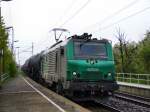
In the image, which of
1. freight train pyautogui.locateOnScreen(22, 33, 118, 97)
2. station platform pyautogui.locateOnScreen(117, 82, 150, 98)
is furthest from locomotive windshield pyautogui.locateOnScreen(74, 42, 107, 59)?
station platform pyautogui.locateOnScreen(117, 82, 150, 98)

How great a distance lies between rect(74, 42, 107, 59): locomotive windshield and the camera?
2025 cm

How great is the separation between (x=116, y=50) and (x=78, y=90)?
237 feet

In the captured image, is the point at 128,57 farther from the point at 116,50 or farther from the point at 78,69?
the point at 78,69

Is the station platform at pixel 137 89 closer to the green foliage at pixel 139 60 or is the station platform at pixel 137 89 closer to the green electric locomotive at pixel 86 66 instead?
the green electric locomotive at pixel 86 66

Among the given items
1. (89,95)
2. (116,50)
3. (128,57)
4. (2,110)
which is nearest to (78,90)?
(89,95)

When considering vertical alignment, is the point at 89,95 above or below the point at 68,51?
below

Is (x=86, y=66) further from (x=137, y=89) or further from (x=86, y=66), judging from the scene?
(x=137, y=89)

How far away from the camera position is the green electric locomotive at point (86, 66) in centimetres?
1947

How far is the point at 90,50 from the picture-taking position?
2045 centimetres

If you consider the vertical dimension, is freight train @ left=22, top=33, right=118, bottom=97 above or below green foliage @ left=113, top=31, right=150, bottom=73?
below

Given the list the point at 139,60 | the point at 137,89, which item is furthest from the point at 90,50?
the point at 139,60

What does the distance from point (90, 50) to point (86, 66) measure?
108cm

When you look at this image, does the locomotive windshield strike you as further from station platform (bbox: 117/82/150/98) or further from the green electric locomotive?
station platform (bbox: 117/82/150/98)

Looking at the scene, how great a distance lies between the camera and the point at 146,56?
59.0 meters
